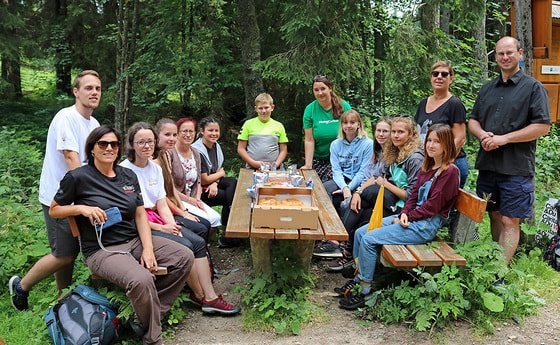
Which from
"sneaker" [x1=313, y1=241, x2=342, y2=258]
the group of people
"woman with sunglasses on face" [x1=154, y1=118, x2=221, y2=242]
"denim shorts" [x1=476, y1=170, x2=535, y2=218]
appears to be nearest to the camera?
the group of people

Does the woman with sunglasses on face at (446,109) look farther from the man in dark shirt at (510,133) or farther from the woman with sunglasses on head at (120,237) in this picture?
the woman with sunglasses on head at (120,237)

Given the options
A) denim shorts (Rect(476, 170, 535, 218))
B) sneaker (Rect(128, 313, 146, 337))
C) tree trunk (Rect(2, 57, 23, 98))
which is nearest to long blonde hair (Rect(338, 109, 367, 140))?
denim shorts (Rect(476, 170, 535, 218))

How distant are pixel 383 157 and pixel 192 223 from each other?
2023mm

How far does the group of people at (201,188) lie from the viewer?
306 centimetres

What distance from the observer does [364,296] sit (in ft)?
11.8

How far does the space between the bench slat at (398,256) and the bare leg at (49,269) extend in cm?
259

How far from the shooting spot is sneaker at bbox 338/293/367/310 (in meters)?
3.54

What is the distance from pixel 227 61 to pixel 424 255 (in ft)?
22.8

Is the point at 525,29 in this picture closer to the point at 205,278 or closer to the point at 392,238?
the point at 392,238

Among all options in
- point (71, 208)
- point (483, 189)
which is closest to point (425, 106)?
point (483, 189)

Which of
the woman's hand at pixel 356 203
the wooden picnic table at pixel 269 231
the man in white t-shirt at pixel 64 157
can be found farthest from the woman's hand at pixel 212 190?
the man in white t-shirt at pixel 64 157

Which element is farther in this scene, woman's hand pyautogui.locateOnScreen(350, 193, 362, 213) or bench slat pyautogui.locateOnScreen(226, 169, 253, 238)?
woman's hand pyautogui.locateOnScreen(350, 193, 362, 213)

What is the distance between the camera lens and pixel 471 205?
10.8 feet

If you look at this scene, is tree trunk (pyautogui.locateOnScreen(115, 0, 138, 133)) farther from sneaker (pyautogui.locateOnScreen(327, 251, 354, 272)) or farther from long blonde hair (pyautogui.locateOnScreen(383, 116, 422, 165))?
long blonde hair (pyautogui.locateOnScreen(383, 116, 422, 165))
